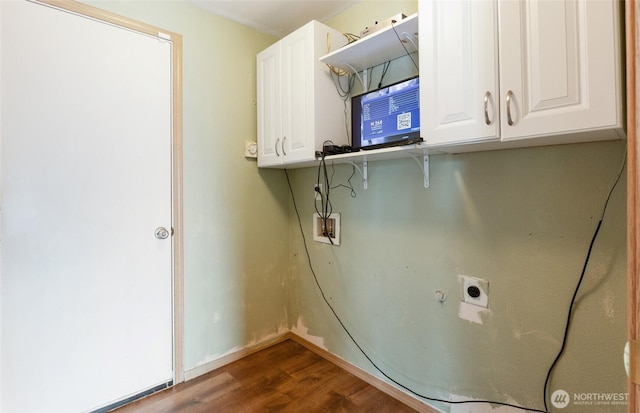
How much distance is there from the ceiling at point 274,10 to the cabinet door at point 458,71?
0.95 metres

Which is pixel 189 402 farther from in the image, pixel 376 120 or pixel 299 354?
pixel 376 120

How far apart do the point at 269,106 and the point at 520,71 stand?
147cm

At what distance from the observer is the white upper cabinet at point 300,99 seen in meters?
1.81

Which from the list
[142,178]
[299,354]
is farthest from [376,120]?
[299,354]

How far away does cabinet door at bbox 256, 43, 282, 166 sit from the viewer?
6.70ft

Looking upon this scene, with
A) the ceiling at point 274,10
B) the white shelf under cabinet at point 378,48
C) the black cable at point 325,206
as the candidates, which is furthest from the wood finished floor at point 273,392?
the ceiling at point 274,10

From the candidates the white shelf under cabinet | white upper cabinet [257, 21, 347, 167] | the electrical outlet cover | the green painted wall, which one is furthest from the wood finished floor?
the white shelf under cabinet

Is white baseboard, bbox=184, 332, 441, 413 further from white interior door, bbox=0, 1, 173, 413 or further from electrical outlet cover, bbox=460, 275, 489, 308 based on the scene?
electrical outlet cover, bbox=460, 275, 489, 308

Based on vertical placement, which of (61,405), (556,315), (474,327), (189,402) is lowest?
(189,402)

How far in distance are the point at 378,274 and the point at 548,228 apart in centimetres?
90

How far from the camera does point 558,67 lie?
39.9 inches

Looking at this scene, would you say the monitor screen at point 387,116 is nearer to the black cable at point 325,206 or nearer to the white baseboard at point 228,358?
the black cable at point 325,206

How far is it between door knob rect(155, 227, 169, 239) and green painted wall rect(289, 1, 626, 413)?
1.05 m

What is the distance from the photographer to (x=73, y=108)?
5.23ft
